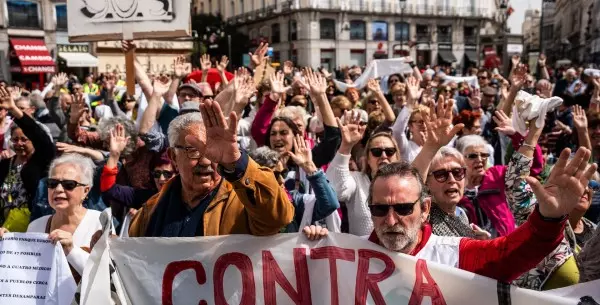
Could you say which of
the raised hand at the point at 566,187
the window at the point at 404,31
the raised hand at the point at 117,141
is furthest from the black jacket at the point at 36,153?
the window at the point at 404,31

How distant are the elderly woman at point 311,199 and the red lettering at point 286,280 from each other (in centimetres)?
38

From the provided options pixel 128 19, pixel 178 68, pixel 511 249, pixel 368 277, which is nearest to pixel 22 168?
pixel 128 19

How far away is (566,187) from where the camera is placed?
215 cm

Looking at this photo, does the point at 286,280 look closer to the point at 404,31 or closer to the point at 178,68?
the point at 178,68

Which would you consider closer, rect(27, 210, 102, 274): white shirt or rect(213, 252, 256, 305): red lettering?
rect(213, 252, 256, 305): red lettering

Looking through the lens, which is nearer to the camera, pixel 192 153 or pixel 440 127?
pixel 192 153

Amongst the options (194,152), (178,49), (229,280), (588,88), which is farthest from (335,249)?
(178,49)

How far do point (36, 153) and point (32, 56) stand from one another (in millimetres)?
30608

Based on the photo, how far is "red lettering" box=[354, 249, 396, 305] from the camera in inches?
104

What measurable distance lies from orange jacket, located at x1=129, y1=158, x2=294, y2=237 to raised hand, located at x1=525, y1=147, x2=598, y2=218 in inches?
39.1

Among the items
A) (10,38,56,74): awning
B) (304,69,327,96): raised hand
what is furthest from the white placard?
(10,38,56,74): awning

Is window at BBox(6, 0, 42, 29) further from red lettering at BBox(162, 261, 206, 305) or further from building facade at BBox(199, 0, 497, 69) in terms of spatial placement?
red lettering at BBox(162, 261, 206, 305)

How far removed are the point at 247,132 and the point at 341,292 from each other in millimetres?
3621

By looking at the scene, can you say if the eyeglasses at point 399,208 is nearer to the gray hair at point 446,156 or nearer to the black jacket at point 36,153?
the gray hair at point 446,156
